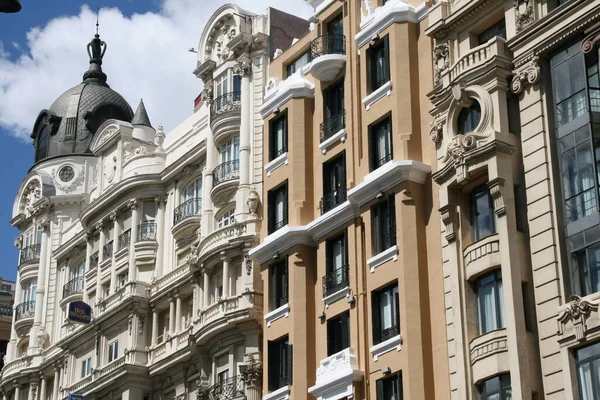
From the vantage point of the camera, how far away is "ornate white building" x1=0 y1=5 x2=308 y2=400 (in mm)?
55844

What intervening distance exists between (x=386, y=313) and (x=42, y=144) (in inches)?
1722

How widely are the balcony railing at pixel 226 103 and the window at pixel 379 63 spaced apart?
1208 centimetres

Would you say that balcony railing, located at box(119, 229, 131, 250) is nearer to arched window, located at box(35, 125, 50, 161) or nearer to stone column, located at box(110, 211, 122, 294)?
stone column, located at box(110, 211, 122, 294)

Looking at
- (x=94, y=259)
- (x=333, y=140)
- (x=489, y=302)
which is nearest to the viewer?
(x=489, y=302)

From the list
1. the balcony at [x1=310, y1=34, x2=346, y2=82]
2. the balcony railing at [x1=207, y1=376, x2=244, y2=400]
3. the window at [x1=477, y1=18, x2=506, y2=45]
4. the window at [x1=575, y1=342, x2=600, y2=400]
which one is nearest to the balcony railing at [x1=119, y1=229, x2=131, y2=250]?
the balcony railing at [x1=207, y1=376, x2=244, y2=400]

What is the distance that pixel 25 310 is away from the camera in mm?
77312

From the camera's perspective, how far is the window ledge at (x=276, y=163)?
5222 centimetres

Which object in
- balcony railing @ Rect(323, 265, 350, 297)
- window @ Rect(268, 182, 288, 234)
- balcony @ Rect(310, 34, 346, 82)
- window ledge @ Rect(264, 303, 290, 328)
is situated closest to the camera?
balcony railing @ Rect(323, 265, 350, 297)

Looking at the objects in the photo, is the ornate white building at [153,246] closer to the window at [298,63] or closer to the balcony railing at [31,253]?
the balcony railing at [31,253]

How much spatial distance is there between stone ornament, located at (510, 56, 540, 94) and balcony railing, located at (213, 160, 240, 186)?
19.3m

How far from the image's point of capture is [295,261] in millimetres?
49281

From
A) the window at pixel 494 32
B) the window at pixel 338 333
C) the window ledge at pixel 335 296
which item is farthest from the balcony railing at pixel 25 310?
the window at pixel 494 32

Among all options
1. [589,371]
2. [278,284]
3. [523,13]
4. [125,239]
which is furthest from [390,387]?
[125,239]

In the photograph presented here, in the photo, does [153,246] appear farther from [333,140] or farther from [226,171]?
[333,140]
